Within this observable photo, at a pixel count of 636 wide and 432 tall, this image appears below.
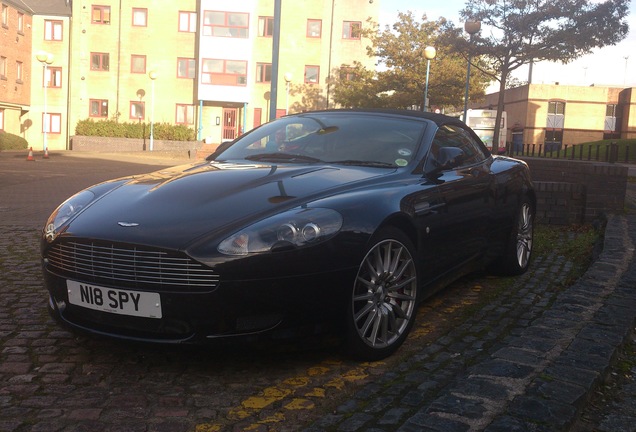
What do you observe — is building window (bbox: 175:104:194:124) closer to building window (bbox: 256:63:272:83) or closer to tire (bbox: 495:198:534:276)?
building window (bbox: 256:63:272:83)

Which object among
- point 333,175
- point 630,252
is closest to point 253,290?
point 333,175

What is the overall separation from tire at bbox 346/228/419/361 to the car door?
22.2 inches

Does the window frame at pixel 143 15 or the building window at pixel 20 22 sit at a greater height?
the window frame at pixel 143 15

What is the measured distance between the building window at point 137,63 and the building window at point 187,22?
325cm

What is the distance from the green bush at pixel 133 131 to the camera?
39781 mm

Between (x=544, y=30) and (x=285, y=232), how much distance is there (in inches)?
1437

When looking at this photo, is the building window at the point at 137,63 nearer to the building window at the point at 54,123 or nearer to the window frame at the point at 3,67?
the building window at the point at 54,123

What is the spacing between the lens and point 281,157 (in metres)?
4.72

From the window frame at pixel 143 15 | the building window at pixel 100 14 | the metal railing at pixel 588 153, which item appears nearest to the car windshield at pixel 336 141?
the metal railing at pixel 588 153

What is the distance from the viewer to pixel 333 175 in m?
4.11

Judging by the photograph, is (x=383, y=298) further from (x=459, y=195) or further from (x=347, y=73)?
(x=347, y=73)

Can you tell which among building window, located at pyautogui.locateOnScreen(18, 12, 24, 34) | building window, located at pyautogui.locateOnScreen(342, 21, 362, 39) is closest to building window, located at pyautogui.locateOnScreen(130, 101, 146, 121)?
building window, located at pyautogui.locateOnScreen(18, 12, 24, 34)

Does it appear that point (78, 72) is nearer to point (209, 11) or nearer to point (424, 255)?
point (209, 11)

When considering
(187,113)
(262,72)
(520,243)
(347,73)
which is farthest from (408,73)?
(520,243)
